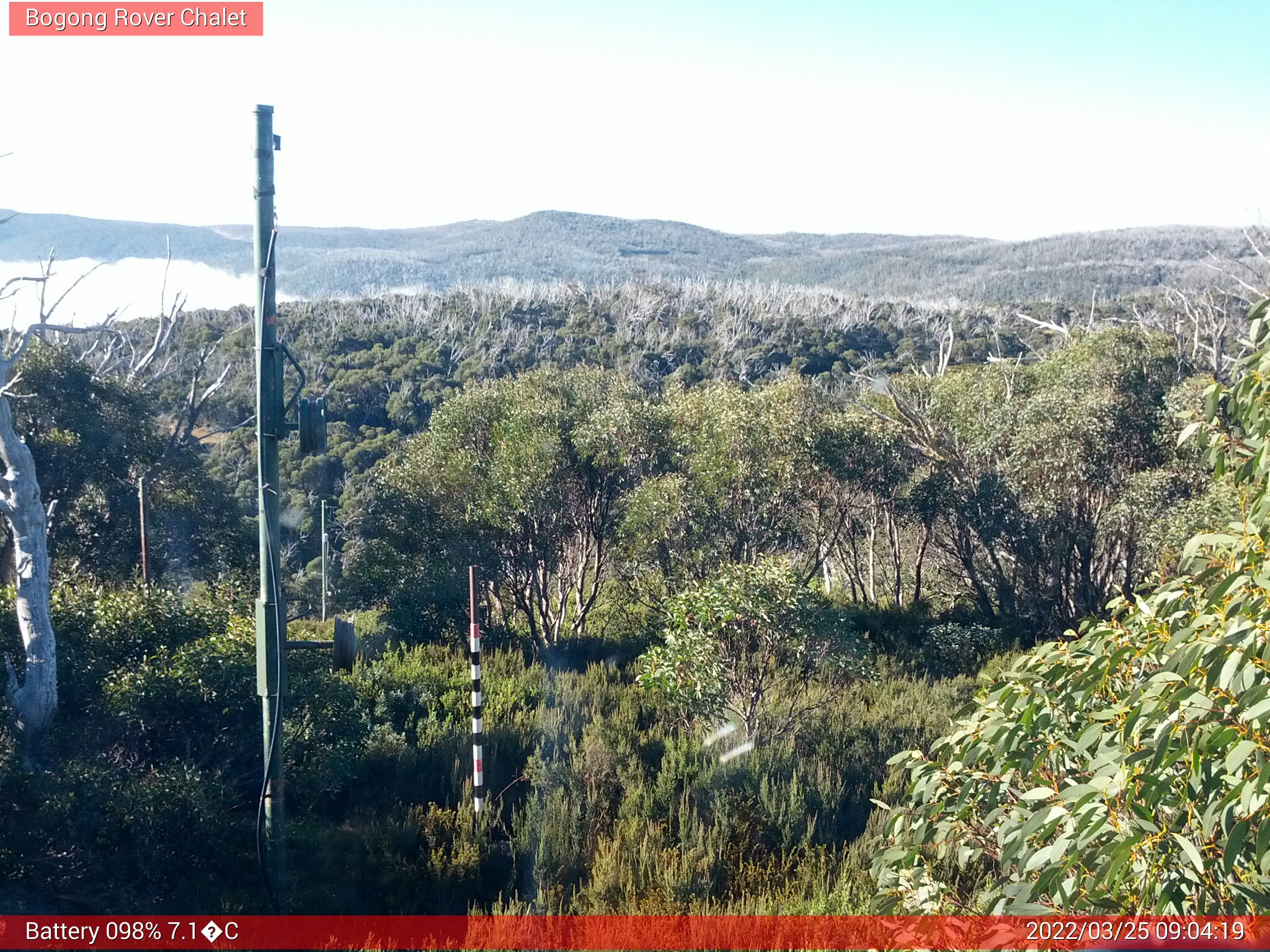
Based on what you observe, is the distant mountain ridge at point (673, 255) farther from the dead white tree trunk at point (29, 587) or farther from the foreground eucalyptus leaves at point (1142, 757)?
the foreground eucalyptus leaves at point (1142, 757)

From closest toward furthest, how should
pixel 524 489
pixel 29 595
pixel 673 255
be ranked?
1. pixel 29 595
2. pixel 524 489
3. pixel 673 255

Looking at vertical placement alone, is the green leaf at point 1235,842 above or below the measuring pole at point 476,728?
above

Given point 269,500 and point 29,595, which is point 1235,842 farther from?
point 29,595

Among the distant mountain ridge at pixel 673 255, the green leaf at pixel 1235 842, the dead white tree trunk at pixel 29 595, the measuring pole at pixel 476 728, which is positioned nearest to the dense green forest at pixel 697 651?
the green leaf at pixel 1235 842

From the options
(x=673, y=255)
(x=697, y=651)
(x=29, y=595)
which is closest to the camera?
(x=29, y=595)

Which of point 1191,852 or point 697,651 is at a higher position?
point 1191,852

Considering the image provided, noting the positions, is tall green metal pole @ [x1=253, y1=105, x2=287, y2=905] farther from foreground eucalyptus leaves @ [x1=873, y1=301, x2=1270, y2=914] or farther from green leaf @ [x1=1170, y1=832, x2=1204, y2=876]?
green leaf @ [x1=1170, y1=832, x2=1204, y2=876]

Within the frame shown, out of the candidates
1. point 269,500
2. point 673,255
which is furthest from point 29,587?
point 673,255

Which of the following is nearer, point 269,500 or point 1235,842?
point 1235,842
